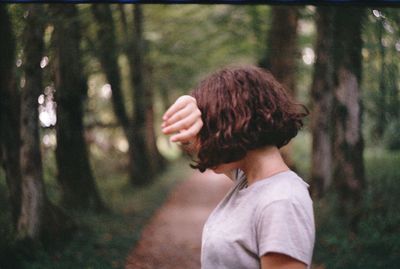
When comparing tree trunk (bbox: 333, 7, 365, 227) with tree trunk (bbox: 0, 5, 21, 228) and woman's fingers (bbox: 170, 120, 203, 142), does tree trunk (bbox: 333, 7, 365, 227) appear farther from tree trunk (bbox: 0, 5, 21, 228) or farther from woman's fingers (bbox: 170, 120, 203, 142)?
woman's fingers (bbox: 170, 120, 203, 142)

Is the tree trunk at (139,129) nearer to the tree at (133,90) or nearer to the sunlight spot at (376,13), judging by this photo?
the tree at (133,90)

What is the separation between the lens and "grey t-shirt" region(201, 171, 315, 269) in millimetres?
1481

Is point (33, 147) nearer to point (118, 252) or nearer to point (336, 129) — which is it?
point (118, 252)

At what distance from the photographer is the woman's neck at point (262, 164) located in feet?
5.49

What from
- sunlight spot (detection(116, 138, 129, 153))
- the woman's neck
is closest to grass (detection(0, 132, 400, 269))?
the woman's neck

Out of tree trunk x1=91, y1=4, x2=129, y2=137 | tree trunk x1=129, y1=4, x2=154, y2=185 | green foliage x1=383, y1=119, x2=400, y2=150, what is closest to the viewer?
green foliage x1=383, y1=119, x2=400, y2=150

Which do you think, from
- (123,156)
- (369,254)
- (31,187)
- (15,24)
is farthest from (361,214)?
(123,156)

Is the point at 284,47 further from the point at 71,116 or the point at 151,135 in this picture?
the point at 151,135

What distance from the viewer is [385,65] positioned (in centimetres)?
659

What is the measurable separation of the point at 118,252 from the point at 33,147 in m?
2.33

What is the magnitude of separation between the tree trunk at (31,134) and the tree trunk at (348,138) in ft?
13.9

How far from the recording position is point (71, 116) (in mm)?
8922

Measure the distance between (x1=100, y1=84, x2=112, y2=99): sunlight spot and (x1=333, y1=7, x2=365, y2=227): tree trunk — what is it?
725 cm

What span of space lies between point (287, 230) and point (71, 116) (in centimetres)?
789
